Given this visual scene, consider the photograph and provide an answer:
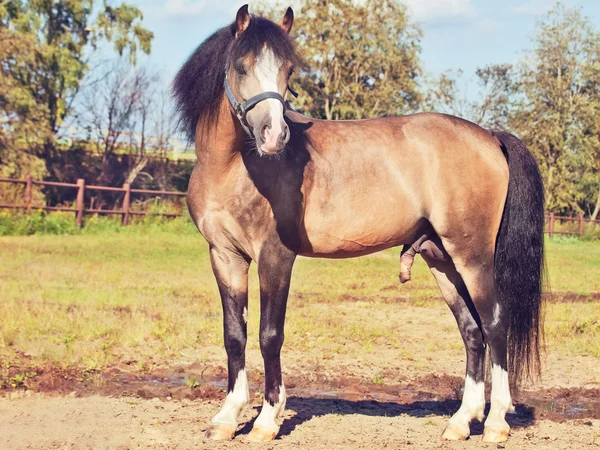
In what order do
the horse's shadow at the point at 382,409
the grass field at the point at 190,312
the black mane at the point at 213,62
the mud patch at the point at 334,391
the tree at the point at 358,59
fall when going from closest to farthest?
1. the black mane at the point at 213,62
2. the horse's shadow at the point at 382,409
3. the mud patch at the point at 334,391
4. the grass field at the point at 190,312
5. the tree at the point at 358,59

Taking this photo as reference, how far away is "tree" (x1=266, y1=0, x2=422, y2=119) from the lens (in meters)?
28.7

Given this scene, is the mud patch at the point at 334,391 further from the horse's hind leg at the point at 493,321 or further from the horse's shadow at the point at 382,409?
the horse's hind leg at the point at 493,321

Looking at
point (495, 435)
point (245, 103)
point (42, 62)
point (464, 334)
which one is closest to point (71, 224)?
point (42, 62)

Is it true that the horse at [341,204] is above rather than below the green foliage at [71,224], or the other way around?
above

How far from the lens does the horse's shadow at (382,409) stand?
539 centimetres

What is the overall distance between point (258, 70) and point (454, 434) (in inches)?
105

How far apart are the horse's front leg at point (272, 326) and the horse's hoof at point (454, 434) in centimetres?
111

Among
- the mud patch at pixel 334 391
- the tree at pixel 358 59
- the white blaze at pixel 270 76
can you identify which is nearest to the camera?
the white blaze at pixel 270 76

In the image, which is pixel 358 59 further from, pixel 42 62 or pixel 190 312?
pixel 190 312

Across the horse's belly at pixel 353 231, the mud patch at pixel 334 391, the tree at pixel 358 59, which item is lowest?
the mud patch at pixel 334 391

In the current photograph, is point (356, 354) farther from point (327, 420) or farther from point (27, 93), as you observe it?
point (27, 93)

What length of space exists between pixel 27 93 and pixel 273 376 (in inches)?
988

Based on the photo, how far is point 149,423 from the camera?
A: 503 centimetres

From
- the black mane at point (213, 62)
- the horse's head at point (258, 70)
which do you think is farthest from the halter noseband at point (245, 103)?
the black mane at point (213, 62)
